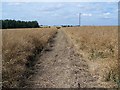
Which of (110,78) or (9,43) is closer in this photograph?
(110,78)

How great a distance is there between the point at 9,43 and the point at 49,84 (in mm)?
4836

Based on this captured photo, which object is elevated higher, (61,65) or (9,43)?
(9,43)

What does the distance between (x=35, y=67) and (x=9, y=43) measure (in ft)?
6.79

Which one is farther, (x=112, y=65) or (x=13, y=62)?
(x=13, y=62)

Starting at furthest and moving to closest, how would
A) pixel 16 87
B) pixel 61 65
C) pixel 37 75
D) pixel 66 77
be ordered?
pixel 61 65 → pixel 37 75 → pixel 66 77 → pixel 16 87

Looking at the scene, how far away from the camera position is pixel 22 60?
1128 centimetres

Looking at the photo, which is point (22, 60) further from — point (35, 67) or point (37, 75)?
point (37, 75)

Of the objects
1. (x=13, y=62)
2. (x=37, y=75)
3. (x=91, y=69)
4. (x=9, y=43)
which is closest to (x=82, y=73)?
(x=91, y=69)

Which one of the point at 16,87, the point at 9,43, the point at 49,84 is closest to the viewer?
the point at 16,87

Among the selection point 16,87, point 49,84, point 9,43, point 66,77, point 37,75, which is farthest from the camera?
point 9,43

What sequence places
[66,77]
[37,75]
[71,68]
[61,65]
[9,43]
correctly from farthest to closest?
[9,43] → [61,65] → [71,68] → [37,75] → [66,77]

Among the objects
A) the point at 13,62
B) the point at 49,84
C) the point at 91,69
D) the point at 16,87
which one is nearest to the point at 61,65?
the point at 91,69

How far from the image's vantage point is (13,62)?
986 centimetres

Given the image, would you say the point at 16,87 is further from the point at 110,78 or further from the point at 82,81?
the point at 110,78
